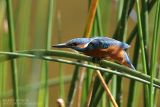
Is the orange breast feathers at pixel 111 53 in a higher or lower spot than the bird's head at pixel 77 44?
lower

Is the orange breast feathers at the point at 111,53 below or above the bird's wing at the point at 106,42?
below

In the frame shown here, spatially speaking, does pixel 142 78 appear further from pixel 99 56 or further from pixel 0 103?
pixel 0 103

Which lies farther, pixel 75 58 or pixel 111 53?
pixel 111 53

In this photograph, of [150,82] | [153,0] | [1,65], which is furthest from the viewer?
[1,65]

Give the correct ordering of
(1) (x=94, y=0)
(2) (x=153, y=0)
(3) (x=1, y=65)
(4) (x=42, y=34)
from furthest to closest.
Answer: (3) (x=1, y=65) → (2) (x=153, y=0) → (1) (x=94, y=0) → (4) (x=42, y=34)

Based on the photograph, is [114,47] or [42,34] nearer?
[42,34]

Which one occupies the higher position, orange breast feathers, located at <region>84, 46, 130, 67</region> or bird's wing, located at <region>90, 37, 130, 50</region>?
bird's wing, located at <region>90, 37, 130, 50</region>

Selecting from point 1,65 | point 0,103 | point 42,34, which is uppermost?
point 42,34

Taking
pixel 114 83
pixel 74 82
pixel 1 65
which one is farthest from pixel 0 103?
pixel 114 83
